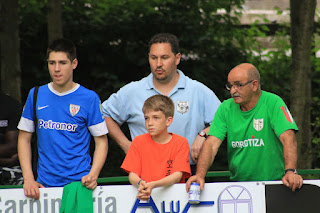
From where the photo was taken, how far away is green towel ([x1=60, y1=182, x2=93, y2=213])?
525 cm

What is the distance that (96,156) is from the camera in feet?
17.9

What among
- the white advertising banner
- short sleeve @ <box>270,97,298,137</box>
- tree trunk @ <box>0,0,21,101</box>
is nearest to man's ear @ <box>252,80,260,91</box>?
short sleeve @ <box>270,97,298,137</box>

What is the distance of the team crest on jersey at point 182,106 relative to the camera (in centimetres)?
595

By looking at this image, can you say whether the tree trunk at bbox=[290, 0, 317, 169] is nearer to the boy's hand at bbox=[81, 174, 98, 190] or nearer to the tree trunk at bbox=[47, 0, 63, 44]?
the tree trunk at bbox=[47, 0, 63, 44]

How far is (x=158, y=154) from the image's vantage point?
532cm

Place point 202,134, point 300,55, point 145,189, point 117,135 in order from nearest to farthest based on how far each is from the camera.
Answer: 1. point 145,189
2. point 202,134
3. point 117,135
4. point 300,55

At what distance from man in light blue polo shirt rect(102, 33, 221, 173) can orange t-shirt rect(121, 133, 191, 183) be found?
1.51 feet

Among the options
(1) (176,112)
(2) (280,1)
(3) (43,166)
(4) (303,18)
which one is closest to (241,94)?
(1) (176,112)

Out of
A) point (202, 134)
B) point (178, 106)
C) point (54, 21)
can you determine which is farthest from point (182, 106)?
point (54, 21)

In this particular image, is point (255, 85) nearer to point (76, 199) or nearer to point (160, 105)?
point (160, 105)

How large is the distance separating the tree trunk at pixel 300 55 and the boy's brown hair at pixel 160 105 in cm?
359

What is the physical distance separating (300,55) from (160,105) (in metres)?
3.72

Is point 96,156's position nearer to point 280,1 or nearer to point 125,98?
point 125,98

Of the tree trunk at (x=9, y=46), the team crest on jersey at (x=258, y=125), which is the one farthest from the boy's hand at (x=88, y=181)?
the tree trunk at (x=9, y=46)
